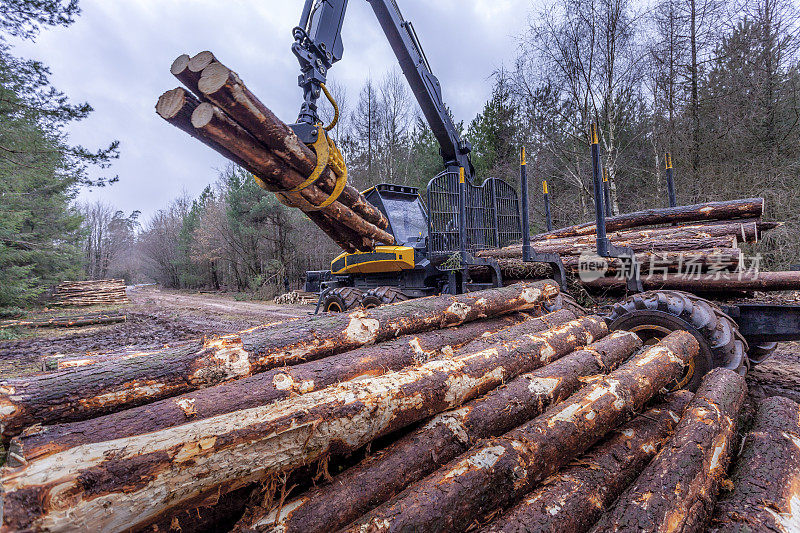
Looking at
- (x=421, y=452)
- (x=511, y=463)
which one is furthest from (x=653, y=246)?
(x=421, y=452)

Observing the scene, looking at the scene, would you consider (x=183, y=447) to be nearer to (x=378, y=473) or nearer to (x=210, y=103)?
(x=378, y=473)

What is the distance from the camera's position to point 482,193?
592 cm

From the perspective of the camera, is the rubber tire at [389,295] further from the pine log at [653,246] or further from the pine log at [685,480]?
the pine log at [685,480]

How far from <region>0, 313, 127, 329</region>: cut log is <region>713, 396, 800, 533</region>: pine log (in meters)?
15.4

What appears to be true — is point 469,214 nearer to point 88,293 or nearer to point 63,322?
point 63,322

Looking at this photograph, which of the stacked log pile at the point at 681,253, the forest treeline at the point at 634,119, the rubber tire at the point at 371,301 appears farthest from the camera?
the forest treeline at the point at 634,119

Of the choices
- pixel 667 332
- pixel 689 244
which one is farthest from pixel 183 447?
pixel 689 244

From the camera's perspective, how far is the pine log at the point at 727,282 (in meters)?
3.95

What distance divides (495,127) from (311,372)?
1984 centimetres

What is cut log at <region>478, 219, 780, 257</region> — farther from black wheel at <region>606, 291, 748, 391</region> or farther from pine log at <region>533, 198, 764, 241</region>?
black wheel at <region>606, 291, 748, 391</region>

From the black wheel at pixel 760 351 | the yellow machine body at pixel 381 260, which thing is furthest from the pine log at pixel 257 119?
the black wheel at pixel 760 351

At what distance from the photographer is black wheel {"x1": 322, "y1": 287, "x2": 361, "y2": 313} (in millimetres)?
6336

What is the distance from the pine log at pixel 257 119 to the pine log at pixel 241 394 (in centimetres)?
260

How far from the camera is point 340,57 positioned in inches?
210
